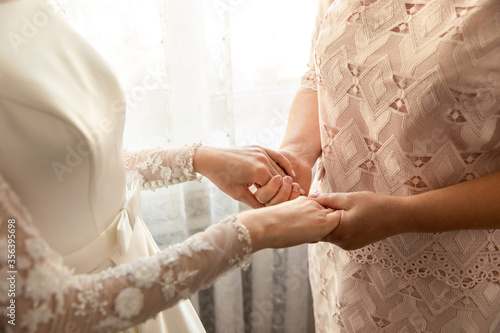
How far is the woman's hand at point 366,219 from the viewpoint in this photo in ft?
3.15

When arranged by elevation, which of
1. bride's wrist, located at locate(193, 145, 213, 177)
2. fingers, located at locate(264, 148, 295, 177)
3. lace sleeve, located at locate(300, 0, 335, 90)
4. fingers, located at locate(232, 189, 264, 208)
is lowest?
fingers, located at locate(232, 189, 264, 208)

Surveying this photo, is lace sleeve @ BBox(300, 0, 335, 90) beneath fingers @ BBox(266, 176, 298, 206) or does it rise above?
above

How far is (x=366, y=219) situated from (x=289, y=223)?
18 centimetres

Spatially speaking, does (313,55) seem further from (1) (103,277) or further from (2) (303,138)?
(1) (103,277)

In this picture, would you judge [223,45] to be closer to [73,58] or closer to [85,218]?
[73,58]

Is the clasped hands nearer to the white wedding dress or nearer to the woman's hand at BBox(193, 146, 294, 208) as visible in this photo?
the woman's hand at BBox(193, 146, 294, 208)

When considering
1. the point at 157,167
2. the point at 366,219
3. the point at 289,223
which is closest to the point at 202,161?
the point at 157,167

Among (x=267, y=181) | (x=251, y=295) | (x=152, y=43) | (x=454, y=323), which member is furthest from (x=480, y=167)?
(x=251, y=295)

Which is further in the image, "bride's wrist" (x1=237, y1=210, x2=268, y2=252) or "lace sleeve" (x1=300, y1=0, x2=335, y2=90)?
"lace sleeve" (x1=300, y1=0, x2=335, y2=90)

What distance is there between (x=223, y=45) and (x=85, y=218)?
2.58 ft

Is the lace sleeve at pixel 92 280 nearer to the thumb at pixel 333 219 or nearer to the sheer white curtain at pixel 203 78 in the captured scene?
the thumb at pixel 333 219

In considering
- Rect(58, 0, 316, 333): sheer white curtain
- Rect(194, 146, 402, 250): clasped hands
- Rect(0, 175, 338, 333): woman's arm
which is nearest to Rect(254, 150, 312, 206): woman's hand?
Rect(194, 146, 402, 250): clasped hands

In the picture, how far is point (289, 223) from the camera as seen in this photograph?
943 mm

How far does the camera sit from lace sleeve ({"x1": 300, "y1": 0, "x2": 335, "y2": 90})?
1141 millimetres
